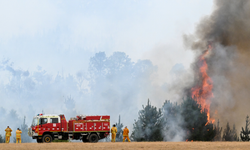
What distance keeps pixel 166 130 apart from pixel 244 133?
61.7 ft

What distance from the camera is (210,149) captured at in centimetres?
2559

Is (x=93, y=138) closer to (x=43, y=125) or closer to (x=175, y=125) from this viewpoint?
(x=43, y=125)

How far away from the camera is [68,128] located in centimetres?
3450

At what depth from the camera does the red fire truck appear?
33562 millimetres

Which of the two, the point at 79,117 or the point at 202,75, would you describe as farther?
the point at 202,75

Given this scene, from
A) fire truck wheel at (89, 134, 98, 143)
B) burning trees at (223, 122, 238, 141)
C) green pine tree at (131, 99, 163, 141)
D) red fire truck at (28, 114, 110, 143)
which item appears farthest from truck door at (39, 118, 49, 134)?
burning trees at (223, 122, 238, 141)

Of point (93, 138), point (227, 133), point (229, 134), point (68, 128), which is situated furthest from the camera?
point (229, 134)

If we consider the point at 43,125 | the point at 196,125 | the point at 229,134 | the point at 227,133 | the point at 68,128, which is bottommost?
the point at 229,134

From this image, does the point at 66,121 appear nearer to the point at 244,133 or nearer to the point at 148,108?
the point at 148,108

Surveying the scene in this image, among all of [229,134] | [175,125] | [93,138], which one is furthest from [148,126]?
[229,134]

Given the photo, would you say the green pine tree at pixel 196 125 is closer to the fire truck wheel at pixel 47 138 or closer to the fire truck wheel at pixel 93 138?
the fire truck wheel at pixel 93 138

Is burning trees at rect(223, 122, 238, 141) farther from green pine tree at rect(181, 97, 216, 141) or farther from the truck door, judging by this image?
the truck door

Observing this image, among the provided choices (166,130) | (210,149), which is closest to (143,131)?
(166,130)

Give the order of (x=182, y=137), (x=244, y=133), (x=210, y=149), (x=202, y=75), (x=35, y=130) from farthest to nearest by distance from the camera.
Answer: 1. (x=202, y=75)
2. (x=244, y=133)
3. (x=182, y=137)
4. (x=35, y=130)
5. (x=210, y=149)
